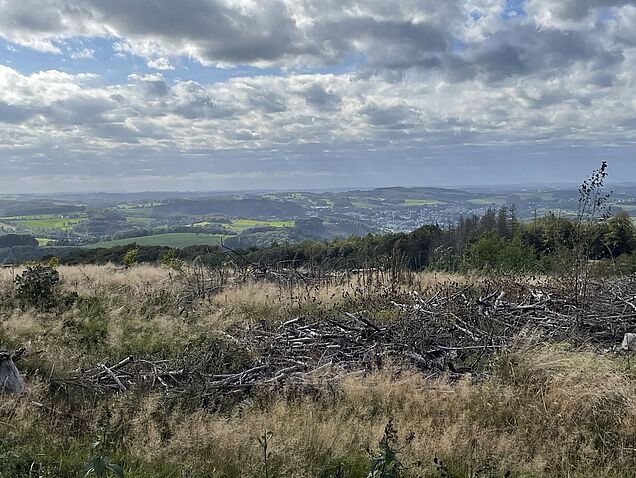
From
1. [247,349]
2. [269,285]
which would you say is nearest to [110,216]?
[269,285]

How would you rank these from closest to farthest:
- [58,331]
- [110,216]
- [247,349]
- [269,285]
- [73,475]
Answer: [73,475], [247,349], [58,331], [269,285], [110,216]

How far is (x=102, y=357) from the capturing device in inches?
260

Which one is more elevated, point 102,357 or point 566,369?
point 566,369

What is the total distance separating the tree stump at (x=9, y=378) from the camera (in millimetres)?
4657

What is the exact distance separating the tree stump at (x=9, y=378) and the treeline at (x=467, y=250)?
735cm

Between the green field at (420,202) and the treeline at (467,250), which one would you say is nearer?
the treeline at (467,250)

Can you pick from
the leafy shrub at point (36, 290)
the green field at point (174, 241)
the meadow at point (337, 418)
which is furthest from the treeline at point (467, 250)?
the green field at point (174, 241)

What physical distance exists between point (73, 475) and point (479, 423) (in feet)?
10.6

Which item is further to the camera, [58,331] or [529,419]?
[58,331]

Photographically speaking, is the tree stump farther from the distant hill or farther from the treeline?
the distant hill

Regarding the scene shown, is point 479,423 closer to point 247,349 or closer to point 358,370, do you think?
point 358,370

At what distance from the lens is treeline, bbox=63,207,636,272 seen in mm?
11972

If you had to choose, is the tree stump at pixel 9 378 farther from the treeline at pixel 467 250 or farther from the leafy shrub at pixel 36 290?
the treeline at pixel 467 250

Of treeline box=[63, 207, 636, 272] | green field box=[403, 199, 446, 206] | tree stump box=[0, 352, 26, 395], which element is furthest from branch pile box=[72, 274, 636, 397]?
green field box=[403, 199, 446, 206]
